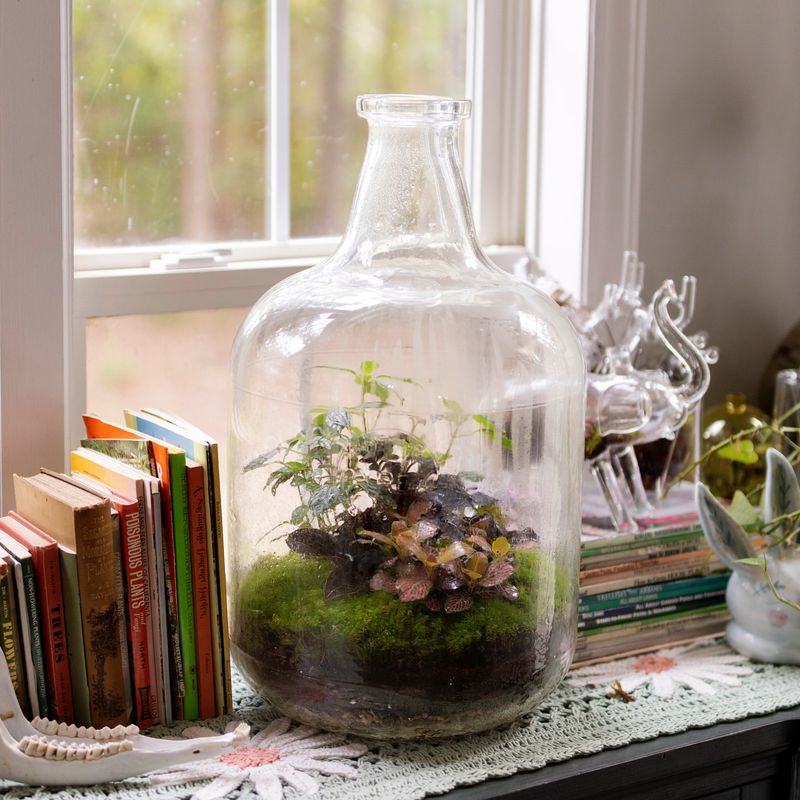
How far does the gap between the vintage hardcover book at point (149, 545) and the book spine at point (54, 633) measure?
0.07 meters

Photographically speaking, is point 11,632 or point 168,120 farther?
point 168,120

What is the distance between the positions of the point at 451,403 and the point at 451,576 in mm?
169

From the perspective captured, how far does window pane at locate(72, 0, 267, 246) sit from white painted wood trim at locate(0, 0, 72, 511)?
0.44 feet

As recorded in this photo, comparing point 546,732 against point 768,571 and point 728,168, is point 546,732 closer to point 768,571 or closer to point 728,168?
point 768,571

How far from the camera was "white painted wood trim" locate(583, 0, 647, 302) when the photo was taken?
1.60m

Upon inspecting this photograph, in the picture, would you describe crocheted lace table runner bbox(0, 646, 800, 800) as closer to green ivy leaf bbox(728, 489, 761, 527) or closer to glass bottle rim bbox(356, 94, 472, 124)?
green ivy leaf bbox(728, 489, 761, 527)

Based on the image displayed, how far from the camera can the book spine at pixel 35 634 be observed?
3.41 ft

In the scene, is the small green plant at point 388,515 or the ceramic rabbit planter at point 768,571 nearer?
the small green plant at point 388,515

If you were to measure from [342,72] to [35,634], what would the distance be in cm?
84

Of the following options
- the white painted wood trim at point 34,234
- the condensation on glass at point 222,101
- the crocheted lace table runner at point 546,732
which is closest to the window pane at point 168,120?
the condensation on glass at point 222,101

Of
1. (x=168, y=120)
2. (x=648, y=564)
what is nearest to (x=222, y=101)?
(x=168, y=120)

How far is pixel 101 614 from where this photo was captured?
106 centimetres

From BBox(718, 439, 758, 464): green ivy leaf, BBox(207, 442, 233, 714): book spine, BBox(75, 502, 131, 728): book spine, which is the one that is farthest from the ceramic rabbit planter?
BBox(75, 502, 131, 728): book spine

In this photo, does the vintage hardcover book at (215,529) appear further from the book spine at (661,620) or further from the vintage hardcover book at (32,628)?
the book spine at (661,620)
